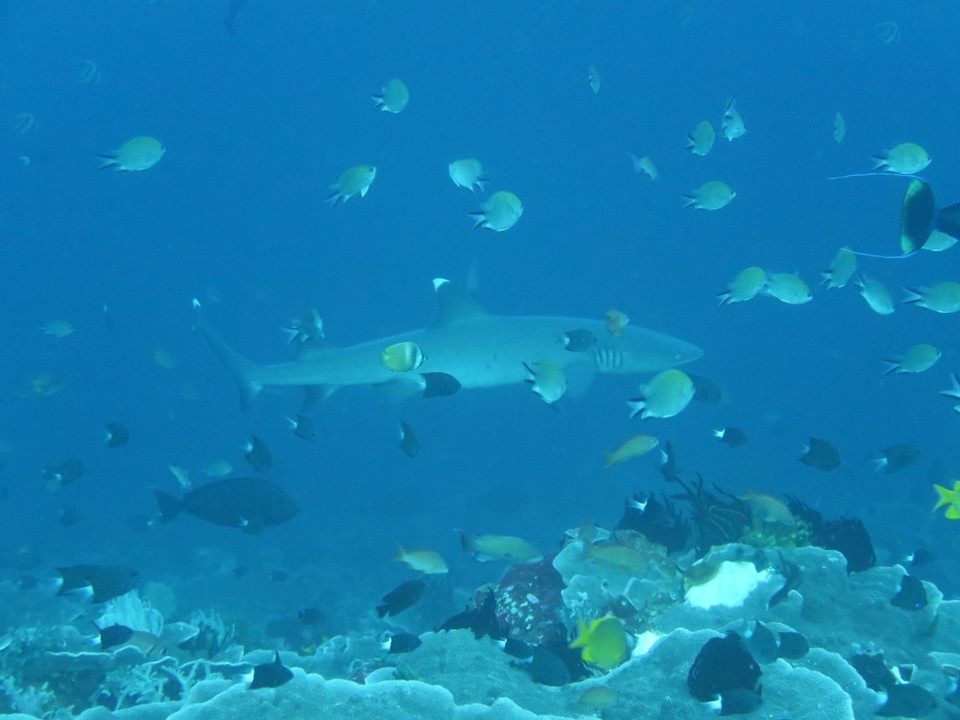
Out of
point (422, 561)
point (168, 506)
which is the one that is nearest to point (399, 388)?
point (168, 506)

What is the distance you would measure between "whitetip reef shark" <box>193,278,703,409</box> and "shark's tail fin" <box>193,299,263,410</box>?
0.06m

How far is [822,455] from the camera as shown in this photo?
6887 millimetres

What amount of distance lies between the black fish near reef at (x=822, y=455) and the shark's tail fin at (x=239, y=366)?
8139 millimetres

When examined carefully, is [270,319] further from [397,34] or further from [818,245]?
[818,245]

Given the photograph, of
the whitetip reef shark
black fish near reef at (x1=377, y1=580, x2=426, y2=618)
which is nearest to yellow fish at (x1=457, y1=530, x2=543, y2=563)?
black fish near reef at (x1=377, y1=580, x2=426, y2=618)

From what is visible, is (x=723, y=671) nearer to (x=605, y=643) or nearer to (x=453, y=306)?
(x=605, y=643)

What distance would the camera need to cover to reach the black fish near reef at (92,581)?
17.1ft

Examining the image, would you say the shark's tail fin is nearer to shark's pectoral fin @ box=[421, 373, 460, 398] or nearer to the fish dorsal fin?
the fish dorsal fin

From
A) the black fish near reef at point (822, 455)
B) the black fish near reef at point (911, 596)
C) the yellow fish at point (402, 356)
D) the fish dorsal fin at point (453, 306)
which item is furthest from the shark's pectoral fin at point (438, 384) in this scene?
the black fish near reef at point (911, 596)

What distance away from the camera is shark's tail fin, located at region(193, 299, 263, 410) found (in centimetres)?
1086

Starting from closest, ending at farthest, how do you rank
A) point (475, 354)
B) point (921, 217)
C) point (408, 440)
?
1. point (921, 217)
2. point (408, 440)
3. point (475, 354)

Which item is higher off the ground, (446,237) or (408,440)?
(408,440)

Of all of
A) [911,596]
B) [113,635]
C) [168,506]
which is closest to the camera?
[911,596]

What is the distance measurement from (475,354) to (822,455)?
5183mm
